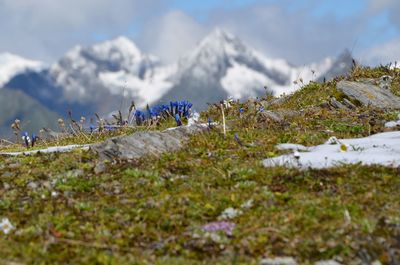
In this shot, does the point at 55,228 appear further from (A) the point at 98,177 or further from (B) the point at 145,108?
(B) the point at 145,108

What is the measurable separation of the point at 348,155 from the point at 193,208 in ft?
11.4

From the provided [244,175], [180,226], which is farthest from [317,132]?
[180,226]

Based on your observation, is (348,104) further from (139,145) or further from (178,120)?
(139,145)

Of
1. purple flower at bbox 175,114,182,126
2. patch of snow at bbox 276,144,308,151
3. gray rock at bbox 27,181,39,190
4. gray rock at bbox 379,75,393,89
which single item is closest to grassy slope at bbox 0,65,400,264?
gray rock at bbox 27,181,39,190

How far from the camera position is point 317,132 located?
41.3 ft

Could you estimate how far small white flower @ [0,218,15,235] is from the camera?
24.9 feet

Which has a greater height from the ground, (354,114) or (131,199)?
(354,114)

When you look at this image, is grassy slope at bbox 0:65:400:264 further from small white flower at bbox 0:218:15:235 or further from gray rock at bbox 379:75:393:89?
gray rock at bbox 379:75:393:89

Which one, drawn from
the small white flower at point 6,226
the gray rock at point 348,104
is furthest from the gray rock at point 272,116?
the small white flower at point 6,226

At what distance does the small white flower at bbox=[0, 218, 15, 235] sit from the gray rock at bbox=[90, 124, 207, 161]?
3.24m

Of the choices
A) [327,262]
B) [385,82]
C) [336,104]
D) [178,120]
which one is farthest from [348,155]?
[385,82]

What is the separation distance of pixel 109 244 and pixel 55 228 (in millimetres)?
952

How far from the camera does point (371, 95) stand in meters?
17.0

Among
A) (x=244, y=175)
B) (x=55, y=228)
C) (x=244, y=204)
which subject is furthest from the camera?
(x=244, y=175)
